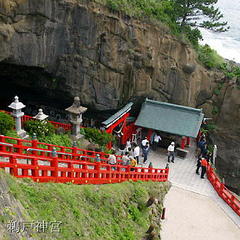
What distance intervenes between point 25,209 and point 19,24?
44.3 ft

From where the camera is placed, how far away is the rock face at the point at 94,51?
776 inches

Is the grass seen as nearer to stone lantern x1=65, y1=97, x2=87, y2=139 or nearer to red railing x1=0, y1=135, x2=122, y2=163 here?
red railing x1=0, y1=135, x2=122, y2=163

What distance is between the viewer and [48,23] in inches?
792

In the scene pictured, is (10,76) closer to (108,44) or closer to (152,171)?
(108,44)

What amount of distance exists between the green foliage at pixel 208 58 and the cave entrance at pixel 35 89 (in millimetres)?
10285

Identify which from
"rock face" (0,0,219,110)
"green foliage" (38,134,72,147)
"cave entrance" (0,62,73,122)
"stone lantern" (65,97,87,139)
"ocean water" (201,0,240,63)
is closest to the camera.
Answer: "green foliage" (38,134,72,147)

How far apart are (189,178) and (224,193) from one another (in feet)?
7.16

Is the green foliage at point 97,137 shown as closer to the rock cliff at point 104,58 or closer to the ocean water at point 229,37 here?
the rock cliff at point 104,58

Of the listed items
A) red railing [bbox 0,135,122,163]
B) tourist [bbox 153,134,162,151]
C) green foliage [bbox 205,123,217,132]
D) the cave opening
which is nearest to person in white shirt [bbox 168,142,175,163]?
tourist [bbox 153,134,162,151]

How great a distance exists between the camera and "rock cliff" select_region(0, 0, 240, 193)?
65.1ft

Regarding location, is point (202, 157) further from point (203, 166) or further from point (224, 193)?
point (224, 193)

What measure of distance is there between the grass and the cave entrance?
1015cm

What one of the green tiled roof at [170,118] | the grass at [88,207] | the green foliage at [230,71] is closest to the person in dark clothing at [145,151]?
the green tiled roof at [170,118]

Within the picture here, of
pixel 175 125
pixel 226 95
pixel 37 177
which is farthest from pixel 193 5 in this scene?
pixel 37 177
